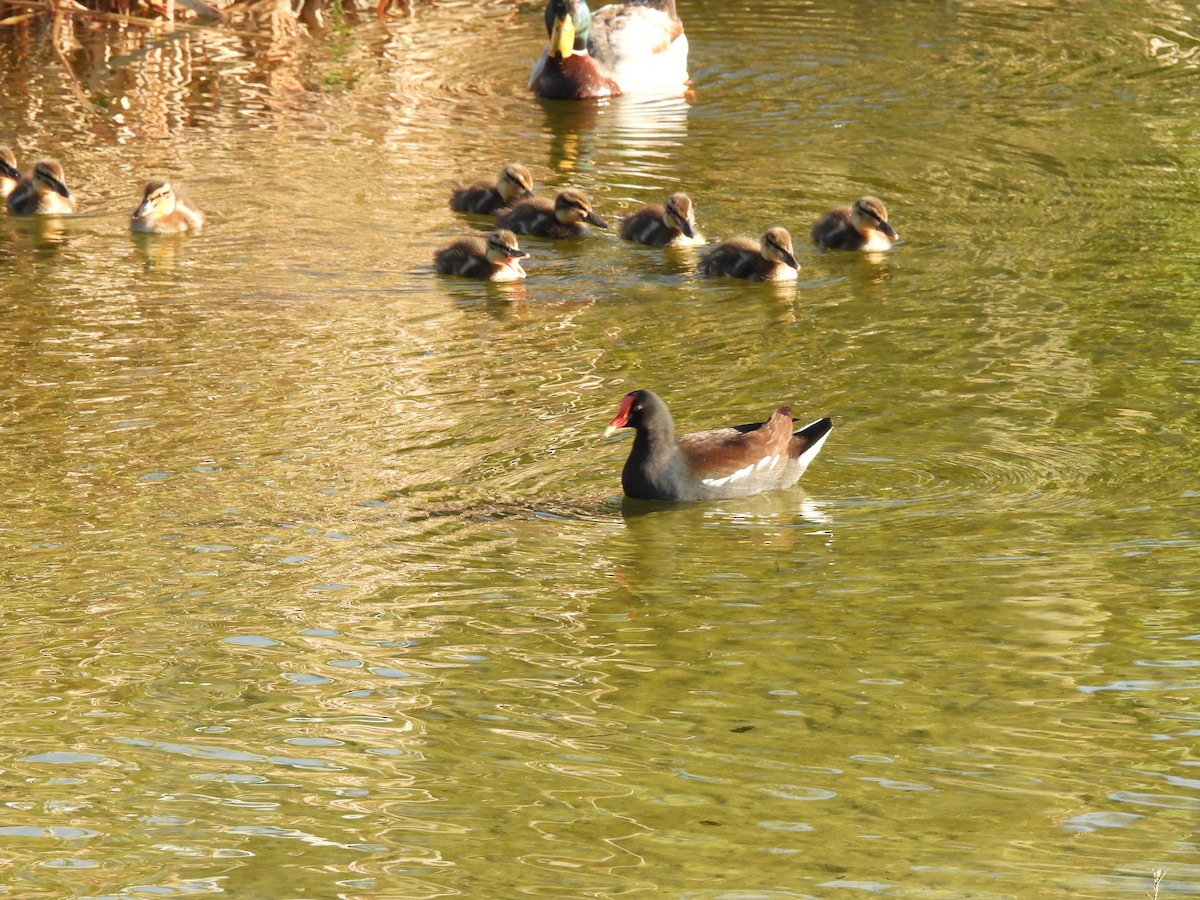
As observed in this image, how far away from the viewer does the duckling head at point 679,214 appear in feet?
36.3

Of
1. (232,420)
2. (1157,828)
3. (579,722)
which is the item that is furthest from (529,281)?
(1157,828)

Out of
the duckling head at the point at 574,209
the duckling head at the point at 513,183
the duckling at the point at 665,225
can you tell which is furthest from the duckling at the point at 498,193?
the duckling at the point at 665,225

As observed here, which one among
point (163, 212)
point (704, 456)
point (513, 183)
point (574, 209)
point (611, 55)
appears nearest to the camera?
point (704, 456)

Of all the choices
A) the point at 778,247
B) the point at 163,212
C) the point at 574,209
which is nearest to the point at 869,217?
the point at 778,247

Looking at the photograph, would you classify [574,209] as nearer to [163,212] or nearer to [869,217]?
[869,217]

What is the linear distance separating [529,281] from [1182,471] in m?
4.53

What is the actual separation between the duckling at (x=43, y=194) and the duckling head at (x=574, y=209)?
3.16m

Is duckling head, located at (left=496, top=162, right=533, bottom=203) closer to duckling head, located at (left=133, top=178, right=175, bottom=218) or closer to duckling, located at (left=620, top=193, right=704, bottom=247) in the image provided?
duckling, located at (left=620, top=193, right=704, bottom=247)

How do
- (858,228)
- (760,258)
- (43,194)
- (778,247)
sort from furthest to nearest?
(43,194) → (858,228) → (760,258) → (778,247)

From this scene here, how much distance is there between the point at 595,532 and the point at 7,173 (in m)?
6.83

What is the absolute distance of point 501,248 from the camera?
1070 centimetres

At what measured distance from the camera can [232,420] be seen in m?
8.32

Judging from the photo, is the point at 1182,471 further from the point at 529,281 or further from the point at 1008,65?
the point at 1008,65

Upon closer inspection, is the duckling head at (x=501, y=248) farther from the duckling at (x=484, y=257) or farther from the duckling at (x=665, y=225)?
the duckling at (x=665, y=225)
